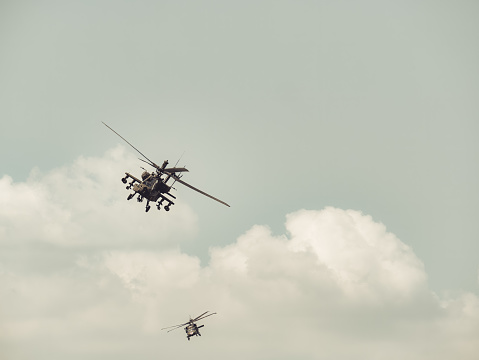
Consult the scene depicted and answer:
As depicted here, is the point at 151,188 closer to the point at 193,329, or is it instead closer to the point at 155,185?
the point at 155,185

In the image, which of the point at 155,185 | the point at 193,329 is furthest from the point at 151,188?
the point at 193,329

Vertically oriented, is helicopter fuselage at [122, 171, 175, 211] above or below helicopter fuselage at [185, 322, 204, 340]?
above

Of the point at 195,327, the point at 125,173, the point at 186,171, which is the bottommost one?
the point at 195,327

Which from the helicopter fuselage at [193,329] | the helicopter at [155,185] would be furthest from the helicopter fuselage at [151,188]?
the helicopter fuselage at [193,329]

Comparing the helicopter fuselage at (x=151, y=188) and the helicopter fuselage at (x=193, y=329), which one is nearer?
the helicopter fuselage at (x=151, y=188)

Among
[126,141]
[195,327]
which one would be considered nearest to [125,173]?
[126,141]

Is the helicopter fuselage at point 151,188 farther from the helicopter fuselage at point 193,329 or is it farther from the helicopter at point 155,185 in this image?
the helicopter fuselage at point 193,329

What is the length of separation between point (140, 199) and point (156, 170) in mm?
4208

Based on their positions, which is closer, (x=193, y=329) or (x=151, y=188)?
(x=151, y=188)

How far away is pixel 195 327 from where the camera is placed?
88.2m

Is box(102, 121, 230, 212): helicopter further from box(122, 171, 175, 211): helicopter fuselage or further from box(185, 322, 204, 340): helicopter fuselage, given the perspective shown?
box(185, 322, 204, 340): helicopter fuselage

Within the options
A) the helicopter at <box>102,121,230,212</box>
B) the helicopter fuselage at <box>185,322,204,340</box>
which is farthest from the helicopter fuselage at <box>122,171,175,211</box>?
the helicopter fuselage at <box>185,322,204,340</box>

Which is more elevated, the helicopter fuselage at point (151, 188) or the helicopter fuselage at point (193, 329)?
the helicopter fuselage at point (151, 188)

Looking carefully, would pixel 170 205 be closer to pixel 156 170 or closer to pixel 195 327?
pixel 156 170
